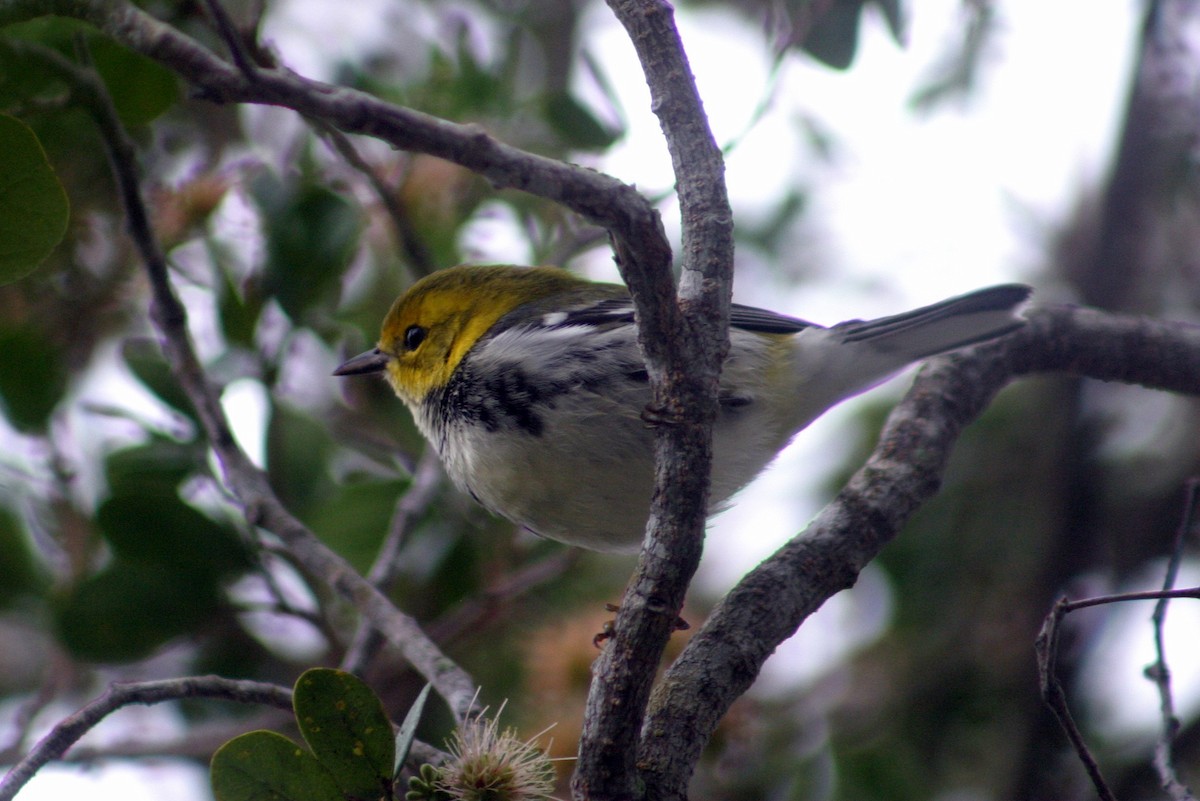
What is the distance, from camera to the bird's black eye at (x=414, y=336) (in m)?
3.56

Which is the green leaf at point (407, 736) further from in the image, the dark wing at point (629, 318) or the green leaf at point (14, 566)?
the green leaf at point (14, 566)

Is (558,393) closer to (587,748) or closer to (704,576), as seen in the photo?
(587,748)

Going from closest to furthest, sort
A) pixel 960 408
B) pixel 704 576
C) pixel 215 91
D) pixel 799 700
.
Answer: pixel 215 91 < pixel 960 408 < pixel 799 700 < pixel 704 576

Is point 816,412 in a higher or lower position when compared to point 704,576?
lower

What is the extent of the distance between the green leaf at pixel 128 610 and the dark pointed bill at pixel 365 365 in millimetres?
848

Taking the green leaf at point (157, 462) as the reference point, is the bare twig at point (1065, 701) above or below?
below

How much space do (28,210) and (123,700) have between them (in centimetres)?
90

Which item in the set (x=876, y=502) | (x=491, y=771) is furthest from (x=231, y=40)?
(x=876, y=502)

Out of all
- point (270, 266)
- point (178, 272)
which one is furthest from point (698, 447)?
point (178, 272)

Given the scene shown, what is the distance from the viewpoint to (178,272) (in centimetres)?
327

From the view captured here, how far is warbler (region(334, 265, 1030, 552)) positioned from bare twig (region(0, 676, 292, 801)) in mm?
1005

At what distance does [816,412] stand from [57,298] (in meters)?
2.45

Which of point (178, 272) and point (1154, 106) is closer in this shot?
point (178, 272)

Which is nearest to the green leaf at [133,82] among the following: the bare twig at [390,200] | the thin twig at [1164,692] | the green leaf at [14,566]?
the bare twig at [390,200]
